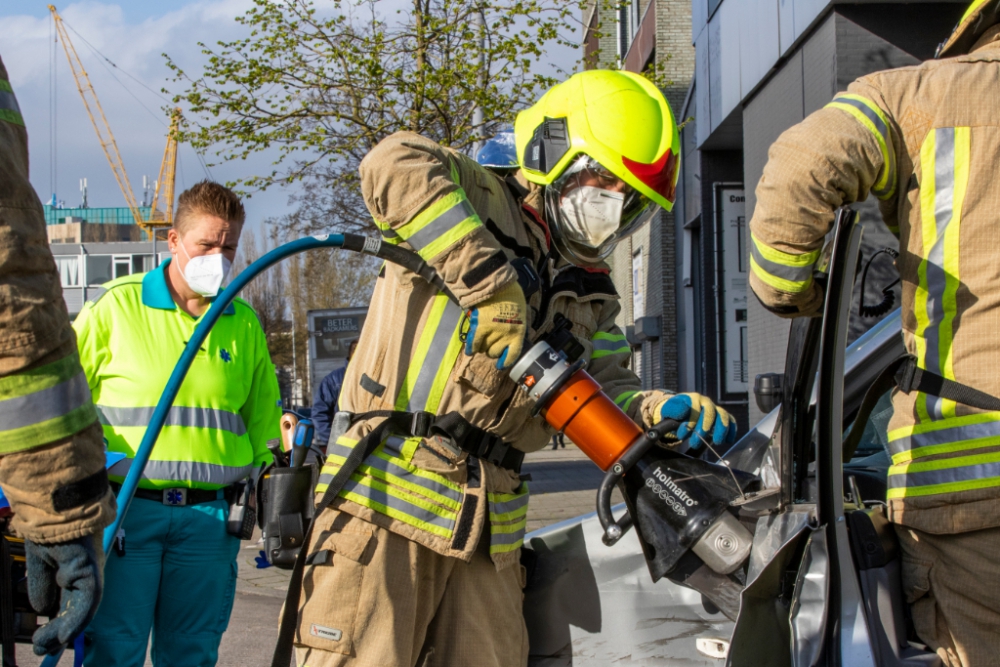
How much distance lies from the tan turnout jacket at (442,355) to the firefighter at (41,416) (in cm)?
74

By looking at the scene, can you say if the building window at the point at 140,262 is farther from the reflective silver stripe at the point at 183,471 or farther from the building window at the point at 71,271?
the reflective silver stripe at the point at 183,471

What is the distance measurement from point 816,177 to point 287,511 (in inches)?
59.4

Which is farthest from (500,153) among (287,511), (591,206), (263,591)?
(263,591)

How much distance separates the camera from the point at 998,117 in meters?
1.89

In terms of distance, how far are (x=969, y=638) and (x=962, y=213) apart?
33.5 inches

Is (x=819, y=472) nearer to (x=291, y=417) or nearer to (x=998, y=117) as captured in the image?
(x=998, y=117)

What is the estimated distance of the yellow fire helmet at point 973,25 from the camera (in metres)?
2.03

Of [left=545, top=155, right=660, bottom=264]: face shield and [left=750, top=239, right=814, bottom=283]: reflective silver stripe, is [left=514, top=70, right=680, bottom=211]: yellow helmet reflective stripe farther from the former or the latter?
[left=750, top=239, right=814, bottom=283]: reflective silver stripe

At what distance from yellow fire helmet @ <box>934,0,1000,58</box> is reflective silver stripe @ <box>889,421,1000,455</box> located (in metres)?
0.87

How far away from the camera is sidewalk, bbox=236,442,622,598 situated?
702cm

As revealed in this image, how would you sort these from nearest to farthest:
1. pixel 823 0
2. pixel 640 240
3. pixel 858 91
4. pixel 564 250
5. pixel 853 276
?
pixel 853 276 → pixel 858 91 → pixel 564 250 → pixel 823 0 → pixel 640 240

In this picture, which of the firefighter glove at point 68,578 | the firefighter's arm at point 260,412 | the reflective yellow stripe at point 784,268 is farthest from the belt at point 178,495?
the reflective yellow stripe at point 784,268

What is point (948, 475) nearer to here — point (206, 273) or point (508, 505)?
point (508, 505)

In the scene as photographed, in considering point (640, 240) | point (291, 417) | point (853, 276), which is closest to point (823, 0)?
point (291, 417)
